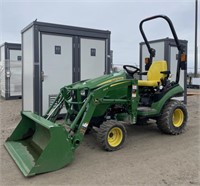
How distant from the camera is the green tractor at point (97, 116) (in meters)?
3.39

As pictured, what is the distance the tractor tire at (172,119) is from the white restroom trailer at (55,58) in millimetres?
2810

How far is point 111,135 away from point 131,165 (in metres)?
0.80

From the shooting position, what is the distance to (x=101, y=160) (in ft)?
12.4

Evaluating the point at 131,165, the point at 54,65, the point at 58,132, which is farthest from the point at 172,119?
the point at 54,65

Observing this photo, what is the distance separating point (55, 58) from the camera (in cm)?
655

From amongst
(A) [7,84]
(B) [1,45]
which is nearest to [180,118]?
(A) [7,84]

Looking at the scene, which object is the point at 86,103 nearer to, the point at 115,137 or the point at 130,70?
the point at 115,137

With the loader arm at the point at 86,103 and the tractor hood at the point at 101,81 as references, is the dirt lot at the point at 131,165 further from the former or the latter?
the tractor hood at the point at 101,81

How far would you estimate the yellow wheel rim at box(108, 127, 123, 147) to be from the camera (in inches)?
166

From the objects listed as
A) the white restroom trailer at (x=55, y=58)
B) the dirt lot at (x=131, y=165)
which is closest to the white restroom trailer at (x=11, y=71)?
the white restroom trailer at (x=55, y=58)

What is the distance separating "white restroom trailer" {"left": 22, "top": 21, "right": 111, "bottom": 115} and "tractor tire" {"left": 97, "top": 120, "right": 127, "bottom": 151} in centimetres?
274

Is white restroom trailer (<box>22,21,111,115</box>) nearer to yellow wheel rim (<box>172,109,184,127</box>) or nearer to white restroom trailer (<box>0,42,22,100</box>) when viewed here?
yellow wheel rim (<box>172,109,184,127</box>)

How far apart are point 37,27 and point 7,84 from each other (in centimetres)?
585

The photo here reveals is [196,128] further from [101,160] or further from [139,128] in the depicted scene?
[101,160]
